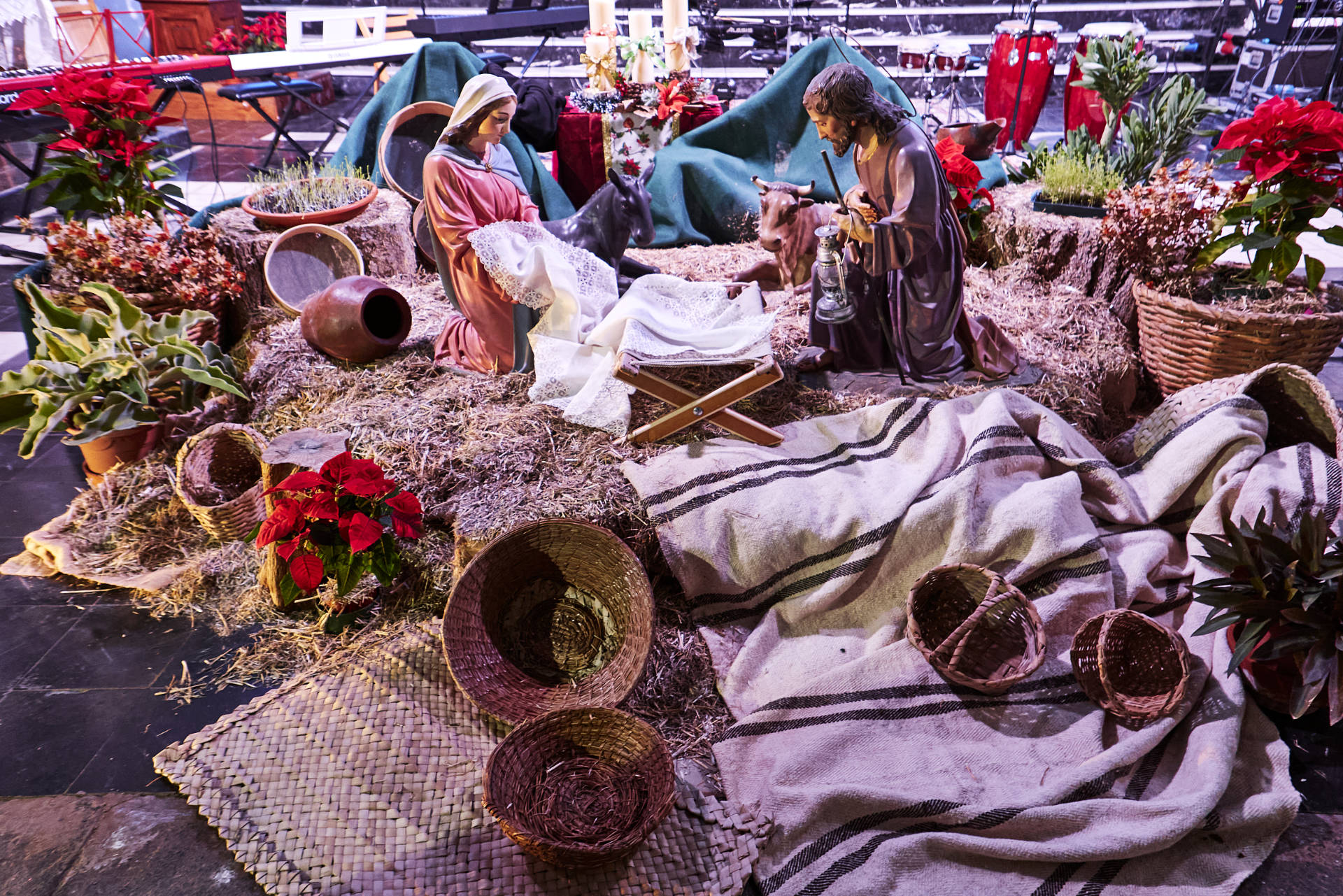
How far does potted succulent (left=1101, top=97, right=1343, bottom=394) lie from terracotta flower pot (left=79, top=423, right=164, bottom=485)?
15.2 ft

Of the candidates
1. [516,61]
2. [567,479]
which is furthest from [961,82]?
[567,479]

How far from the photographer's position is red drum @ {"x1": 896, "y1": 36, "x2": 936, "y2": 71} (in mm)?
7571

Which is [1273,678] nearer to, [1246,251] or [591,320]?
[1246,251]

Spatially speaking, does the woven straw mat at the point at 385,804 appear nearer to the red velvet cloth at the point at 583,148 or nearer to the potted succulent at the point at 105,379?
the potted succulent at the point at 105,379

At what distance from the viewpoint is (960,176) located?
15.1 ft

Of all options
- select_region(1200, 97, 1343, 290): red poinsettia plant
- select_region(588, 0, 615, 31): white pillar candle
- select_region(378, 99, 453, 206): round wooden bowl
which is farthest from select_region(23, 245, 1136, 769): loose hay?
select_region(588, 0, 615, 31): white pillar candle

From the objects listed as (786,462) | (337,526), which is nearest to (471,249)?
(337,526)

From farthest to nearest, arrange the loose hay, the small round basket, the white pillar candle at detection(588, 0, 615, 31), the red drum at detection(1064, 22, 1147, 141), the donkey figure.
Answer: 1. the red drum at detection(1064, 22, 1147, 141)
2. the white pillar candle at detection(588, 0, 615, 31)
3. the donkey figure
4. the loose hay
5. the small round basket

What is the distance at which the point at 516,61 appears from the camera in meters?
10.5

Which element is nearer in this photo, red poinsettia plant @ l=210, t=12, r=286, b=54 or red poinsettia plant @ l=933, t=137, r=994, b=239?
red poinsettia plant @ l=933, t=137, r=994, b=239

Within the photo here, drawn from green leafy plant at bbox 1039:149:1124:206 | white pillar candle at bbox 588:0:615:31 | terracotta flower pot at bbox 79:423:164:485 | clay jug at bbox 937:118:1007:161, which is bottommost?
terracotta flower pot at bbox 79:423:164:485

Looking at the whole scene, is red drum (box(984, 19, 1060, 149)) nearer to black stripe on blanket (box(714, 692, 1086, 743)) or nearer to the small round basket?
black stripe on blanket (box(714, 692, 1086, 743))

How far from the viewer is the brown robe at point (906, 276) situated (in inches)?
126

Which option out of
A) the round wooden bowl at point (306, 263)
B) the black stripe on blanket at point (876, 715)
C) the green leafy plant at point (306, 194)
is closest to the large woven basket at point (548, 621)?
the black stripe on blanket at point (876, 715)
